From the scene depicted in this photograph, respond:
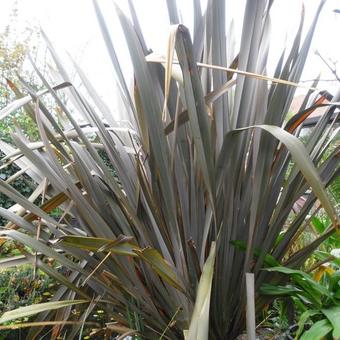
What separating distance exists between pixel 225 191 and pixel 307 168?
37 centimetres

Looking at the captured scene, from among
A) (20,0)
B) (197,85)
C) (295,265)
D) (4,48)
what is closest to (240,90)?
A: (197,85)

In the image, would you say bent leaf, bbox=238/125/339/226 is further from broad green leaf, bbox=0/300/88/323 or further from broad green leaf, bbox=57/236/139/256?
broad green leaf, bbox=0/300/88/323

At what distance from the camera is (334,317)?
3.39ft

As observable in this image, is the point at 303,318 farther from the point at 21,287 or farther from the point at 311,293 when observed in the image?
the point at 21,287

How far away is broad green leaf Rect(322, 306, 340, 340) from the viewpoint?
0.93m

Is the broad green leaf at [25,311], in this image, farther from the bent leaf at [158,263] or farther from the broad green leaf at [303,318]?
the broad green leaf at [303,318]

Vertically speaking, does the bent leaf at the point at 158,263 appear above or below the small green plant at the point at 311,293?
above

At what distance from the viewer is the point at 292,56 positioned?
1.15 m

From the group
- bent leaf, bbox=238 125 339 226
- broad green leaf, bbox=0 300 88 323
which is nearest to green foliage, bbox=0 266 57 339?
broad green leaf, bbox=0 300 88 323

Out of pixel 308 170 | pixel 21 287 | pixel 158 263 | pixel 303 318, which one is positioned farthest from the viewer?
pixel 21 287

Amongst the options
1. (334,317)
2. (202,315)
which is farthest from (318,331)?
(202,315)

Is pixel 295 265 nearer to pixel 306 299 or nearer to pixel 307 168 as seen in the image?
pixel 306 299

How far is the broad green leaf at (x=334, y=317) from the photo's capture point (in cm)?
93

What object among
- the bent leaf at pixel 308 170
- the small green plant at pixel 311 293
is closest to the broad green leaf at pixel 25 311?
the small green plant at pixel 311 293
